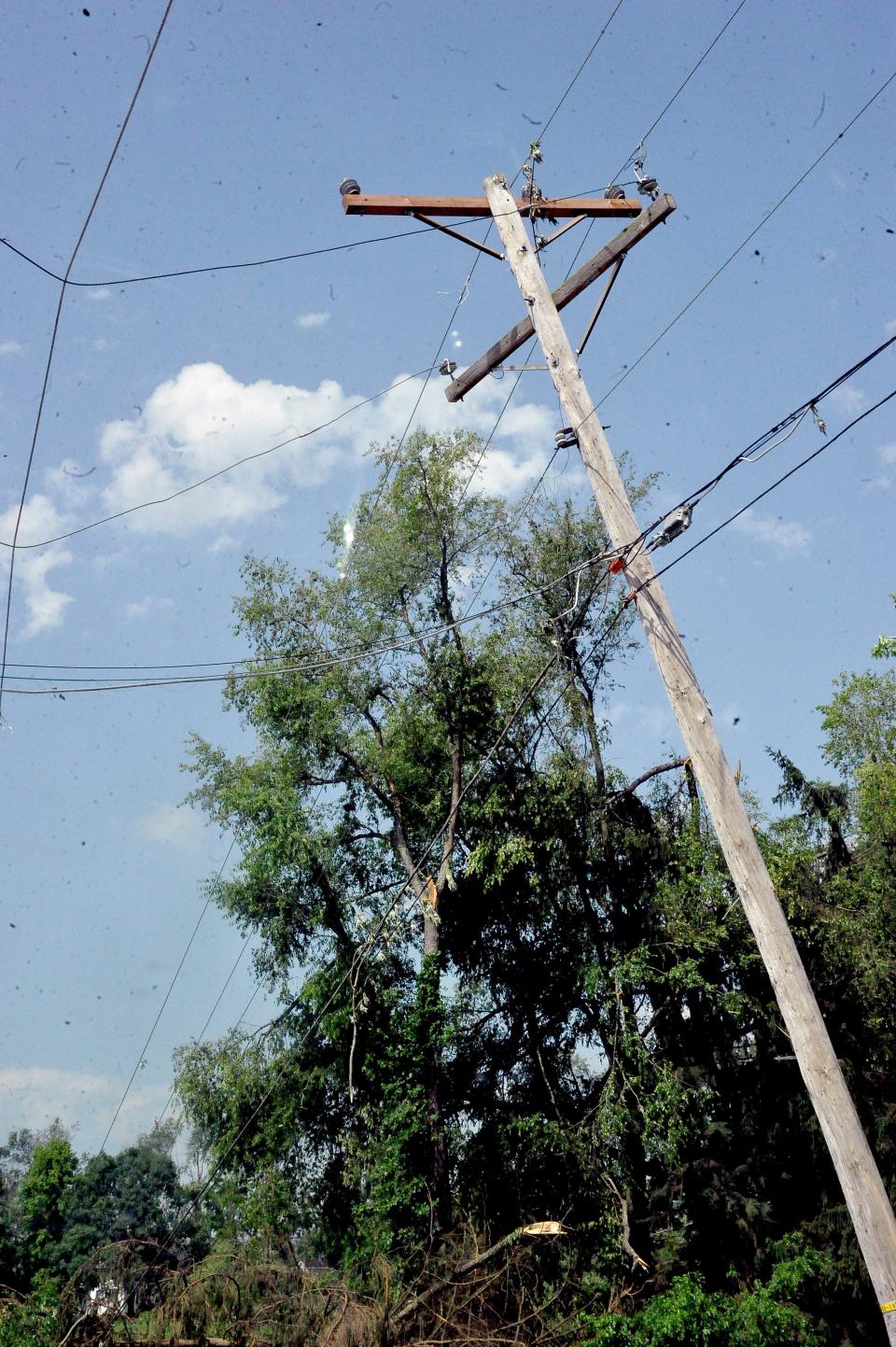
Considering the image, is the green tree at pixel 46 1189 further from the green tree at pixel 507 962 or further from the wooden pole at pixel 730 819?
the wooden pole at pixel 730 819

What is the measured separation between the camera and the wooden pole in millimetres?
6684

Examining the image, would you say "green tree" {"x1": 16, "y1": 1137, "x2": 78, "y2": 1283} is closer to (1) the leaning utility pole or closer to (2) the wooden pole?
(1) the leaning utility pole

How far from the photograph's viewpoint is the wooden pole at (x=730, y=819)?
6684 mm

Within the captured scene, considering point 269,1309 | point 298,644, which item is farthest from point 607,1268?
point 298,644

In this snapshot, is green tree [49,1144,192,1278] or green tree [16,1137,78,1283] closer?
green tree [16,1137,78,1283]

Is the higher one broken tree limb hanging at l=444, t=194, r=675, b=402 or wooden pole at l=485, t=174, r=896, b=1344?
broken tree limb hanging at l=444, t=194, r=675, b=402

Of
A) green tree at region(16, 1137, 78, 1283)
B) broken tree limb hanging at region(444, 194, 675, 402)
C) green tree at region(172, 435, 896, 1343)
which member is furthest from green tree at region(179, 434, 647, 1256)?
green tree at region(16, 1137, 78, 1283)

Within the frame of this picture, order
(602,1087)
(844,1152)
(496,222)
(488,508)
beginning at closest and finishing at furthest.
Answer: (844,1152)
(496,222)
(602,1087)
(488,508)

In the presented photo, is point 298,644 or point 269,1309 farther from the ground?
point 298,644

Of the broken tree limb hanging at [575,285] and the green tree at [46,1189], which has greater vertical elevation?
the broken tree limb hanging at [575,285]

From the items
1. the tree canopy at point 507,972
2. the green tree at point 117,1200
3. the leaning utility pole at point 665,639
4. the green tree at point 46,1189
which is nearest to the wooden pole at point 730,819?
the leaning utility pole at point 665,639

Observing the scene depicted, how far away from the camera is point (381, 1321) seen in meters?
12.2

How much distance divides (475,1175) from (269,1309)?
24.7 feet

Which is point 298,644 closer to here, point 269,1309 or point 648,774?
point 648,774
